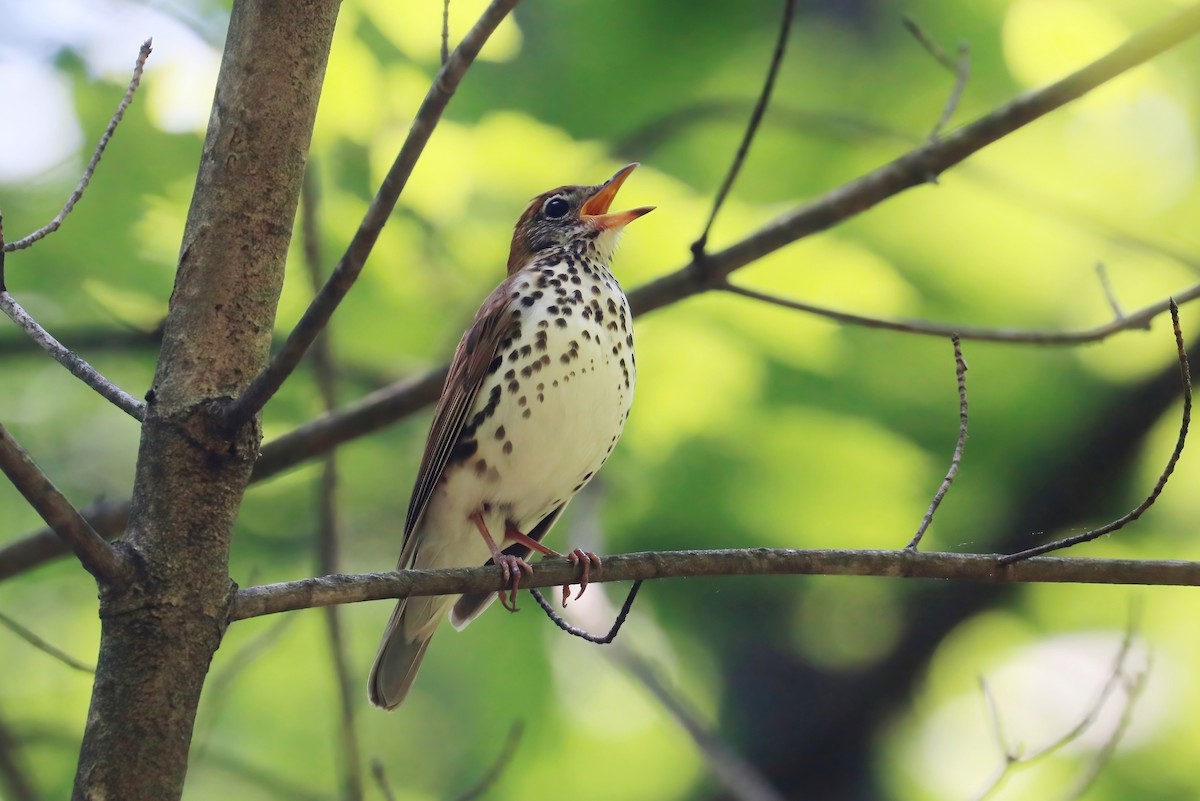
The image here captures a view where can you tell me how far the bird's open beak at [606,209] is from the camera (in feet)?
18.2

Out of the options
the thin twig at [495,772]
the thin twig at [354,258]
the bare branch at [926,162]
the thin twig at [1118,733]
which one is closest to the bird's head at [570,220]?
the bare branch at [926,162]

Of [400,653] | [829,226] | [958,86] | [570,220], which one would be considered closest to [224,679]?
[400,653]

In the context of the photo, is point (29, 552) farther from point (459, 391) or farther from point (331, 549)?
point (459, 391)

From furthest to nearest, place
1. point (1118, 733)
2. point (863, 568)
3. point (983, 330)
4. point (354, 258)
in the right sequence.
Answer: point (1118, 733), point (983, 330), point (863, 568), point (354, 258)

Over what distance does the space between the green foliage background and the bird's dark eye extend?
30 centimetres

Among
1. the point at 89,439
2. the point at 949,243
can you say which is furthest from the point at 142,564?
the point at 949,243

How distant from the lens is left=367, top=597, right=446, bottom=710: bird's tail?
531cm

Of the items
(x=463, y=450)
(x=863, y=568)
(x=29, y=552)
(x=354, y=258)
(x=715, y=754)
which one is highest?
(x=463, y=450)

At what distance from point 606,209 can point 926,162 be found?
64.3 inches

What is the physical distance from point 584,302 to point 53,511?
2814mm

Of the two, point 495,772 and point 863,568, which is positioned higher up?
point 495,772

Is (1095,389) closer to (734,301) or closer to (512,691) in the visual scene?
(734,301)

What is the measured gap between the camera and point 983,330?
5.05 meters

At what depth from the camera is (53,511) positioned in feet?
8.61
